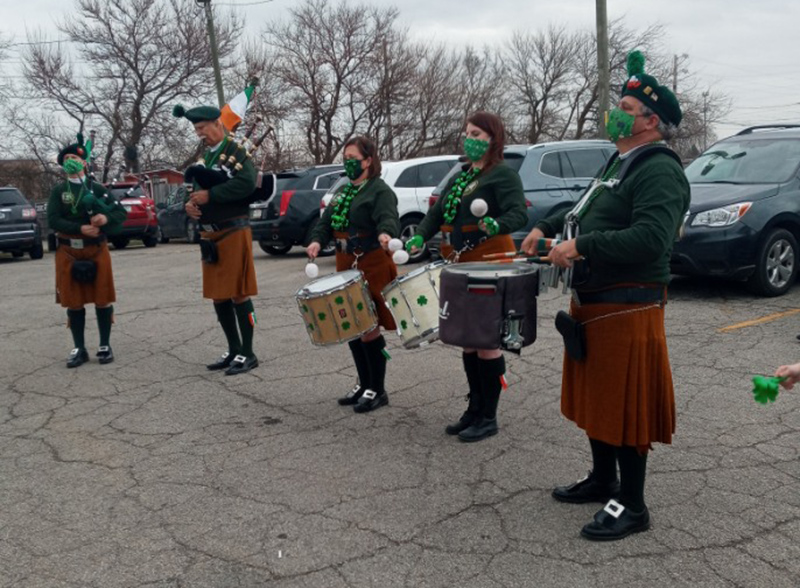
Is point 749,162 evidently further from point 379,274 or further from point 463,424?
point 463,424

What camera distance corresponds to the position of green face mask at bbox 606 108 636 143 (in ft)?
11.1

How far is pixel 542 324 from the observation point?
8.02 metres

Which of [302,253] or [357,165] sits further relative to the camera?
[302,253]

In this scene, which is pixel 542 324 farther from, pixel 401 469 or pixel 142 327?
pixel 142 327

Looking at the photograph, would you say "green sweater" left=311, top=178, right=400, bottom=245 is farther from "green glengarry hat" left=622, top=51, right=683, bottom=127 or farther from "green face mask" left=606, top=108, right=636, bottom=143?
"green glengarry hat" left=622, top=51, right=683, bottom=127

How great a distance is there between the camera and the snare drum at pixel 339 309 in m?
5.03

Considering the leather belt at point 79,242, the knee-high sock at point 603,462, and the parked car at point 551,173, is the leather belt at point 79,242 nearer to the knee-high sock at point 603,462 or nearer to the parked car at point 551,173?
the parked car at point 551,173

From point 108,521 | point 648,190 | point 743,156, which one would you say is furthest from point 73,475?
point 743,156

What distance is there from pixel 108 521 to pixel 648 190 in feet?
9.85

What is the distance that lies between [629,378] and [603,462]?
25.4 inches

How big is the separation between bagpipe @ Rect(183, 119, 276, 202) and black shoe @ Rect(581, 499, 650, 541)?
4087 millimetres

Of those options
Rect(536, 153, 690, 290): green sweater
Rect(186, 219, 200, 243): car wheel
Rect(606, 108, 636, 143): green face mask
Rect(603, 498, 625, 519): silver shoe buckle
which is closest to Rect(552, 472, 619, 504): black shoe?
Rect(603, 498, 625, 519): silver shoe buckle

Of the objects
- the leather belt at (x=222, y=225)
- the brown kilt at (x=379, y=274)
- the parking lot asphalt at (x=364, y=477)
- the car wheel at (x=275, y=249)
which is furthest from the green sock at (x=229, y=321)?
the car wheel at (x=275, y=249)

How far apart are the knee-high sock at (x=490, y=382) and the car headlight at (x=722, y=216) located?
445cm
